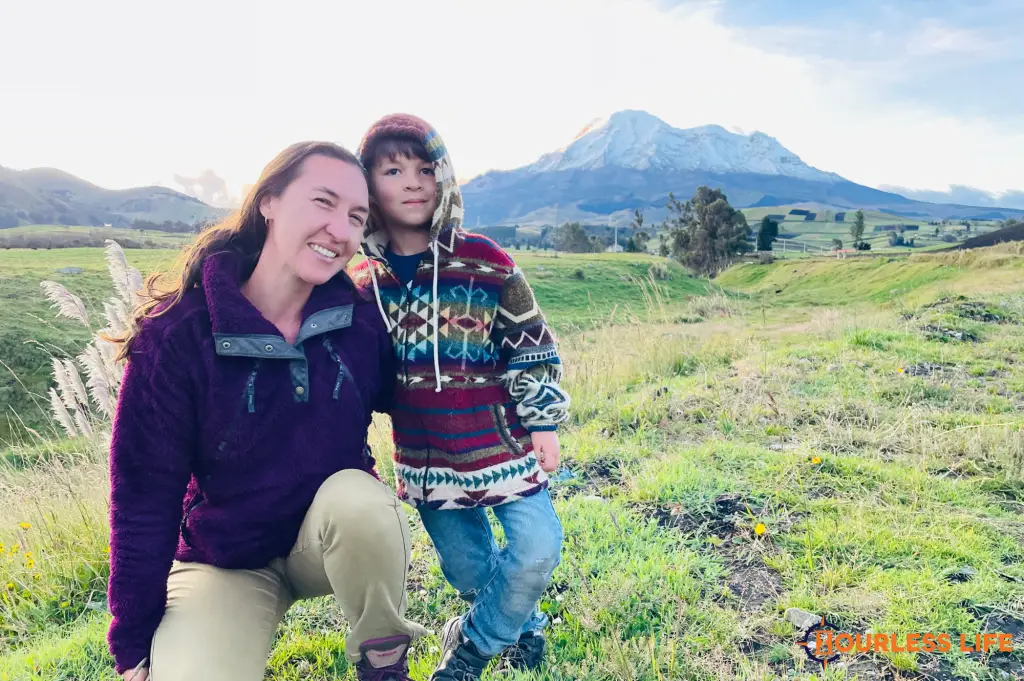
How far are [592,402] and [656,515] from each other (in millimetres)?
2123

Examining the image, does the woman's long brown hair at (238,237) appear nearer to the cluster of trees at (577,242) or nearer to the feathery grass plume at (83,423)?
the feathery grass plume at (83,423)

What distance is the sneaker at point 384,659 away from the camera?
1783 millimetres

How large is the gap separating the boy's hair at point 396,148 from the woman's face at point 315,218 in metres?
0.21

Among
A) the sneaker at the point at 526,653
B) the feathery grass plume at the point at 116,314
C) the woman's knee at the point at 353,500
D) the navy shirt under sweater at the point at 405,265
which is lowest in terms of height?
the sneaker at the point at 526,653

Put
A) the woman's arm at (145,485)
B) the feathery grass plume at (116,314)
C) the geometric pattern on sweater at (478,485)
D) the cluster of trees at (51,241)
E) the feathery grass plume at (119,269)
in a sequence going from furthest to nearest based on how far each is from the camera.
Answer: the cluster of trees at (51,241), the feathery grass plume at (119,269), the feathery grass plume at (116,314), the geometric pattern on sweater at (478,485), the woman's arm at (145,485)

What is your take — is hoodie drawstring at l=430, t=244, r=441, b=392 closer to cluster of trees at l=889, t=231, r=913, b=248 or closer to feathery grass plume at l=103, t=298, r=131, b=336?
feathery grass plume at l=103, t=298, r=131, b=336

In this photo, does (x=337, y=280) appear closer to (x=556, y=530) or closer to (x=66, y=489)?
(x=556, y=530)

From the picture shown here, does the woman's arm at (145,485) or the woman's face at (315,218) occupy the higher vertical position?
the woman's face at (315,218)

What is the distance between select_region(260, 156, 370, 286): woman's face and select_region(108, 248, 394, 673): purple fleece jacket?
13 centimetres

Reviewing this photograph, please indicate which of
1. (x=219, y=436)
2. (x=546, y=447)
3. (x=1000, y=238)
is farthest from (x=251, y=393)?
(x=1000, y=238)

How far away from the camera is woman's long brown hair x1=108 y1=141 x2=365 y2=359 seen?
178cm

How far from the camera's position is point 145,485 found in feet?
5.27

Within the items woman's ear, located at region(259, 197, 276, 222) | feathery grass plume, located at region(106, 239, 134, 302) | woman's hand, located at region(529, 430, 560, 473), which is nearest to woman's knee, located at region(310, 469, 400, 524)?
woman's hand, located at region(529, 430, 560, 473)

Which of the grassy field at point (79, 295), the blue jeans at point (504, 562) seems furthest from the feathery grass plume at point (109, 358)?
the blue jeans at point (504, 562)
